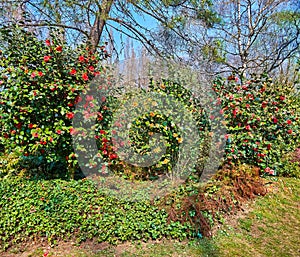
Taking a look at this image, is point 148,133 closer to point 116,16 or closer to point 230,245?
point 230,245

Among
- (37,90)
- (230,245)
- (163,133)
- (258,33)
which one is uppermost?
(258,33)

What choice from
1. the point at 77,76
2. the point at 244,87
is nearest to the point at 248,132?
the point at 244,87

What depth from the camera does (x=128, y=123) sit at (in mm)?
3154

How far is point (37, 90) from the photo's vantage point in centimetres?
248

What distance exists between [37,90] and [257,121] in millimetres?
2803

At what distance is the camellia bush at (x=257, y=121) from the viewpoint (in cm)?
322

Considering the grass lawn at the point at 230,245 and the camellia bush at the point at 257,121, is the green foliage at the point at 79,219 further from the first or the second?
the camellia bush at the point at 257,121

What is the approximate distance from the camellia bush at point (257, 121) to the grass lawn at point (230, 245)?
0.85 meters

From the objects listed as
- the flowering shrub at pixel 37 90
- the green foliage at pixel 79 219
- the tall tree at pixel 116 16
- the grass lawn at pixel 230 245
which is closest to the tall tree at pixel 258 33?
the tall tree at pixel 116 16

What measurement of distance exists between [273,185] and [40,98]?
335cm

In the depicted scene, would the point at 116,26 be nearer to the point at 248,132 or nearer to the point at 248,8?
the point at 248,132

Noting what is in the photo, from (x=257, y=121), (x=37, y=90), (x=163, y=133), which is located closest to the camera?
(x=37, y=90)

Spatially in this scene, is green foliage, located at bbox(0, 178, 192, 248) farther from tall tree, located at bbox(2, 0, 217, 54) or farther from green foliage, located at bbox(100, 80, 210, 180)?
tall tree, located at bbox(2, 0, 217, 54)

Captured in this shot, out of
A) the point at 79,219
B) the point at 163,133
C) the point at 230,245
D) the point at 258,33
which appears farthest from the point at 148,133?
the point at 258,33
